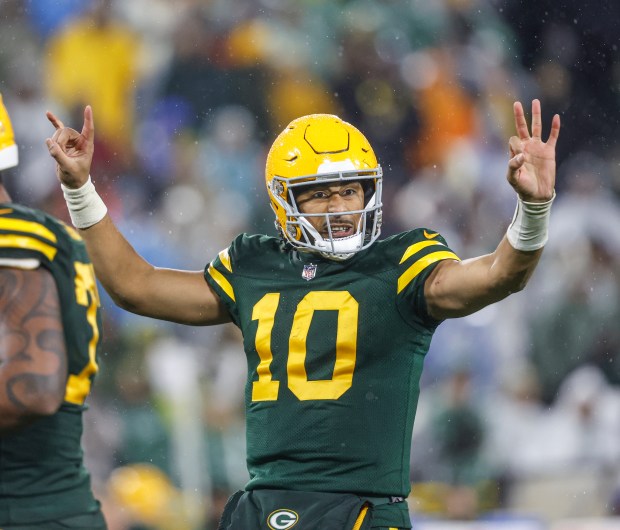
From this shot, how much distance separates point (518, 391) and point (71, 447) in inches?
168

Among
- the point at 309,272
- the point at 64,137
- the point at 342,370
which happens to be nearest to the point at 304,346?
the point at 342,370

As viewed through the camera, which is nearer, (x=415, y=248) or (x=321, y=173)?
(x=415, y=248)

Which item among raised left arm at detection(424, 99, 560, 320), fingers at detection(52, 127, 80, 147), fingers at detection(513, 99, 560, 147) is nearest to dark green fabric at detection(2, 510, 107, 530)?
raised left arm at detection(424, 99, 560, 320)

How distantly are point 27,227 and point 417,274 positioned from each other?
3.41 feet

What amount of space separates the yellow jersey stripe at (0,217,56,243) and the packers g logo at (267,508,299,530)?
92cm

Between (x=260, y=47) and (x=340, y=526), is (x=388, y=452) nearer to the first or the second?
(x=340, y=526)

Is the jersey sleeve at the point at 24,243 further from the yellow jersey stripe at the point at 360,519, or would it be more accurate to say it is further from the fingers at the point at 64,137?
the yellow jersey stripe at the point at 360,519

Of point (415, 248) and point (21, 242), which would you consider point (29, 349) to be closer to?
point (21, 242)

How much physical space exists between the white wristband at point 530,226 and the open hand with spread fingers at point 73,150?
4.15ft

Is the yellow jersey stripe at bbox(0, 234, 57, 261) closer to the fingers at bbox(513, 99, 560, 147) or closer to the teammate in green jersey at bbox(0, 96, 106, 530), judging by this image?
the teammate in green jersey at bbox(0, 96, 106, 530)

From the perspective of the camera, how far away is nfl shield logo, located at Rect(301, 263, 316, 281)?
10.5 ft

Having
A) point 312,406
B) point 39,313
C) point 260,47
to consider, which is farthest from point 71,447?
point 260,47

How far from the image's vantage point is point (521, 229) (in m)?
2.83

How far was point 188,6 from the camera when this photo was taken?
7184mm
